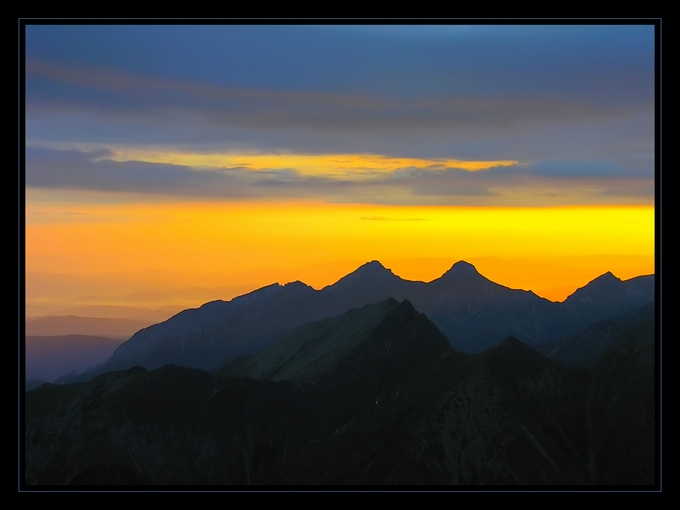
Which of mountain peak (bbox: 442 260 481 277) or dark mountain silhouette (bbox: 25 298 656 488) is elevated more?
mountain peak (bbox: 442 260 481 277)

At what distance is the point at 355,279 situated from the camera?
319 feet

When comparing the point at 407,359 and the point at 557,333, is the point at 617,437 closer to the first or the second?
the point at 407,359

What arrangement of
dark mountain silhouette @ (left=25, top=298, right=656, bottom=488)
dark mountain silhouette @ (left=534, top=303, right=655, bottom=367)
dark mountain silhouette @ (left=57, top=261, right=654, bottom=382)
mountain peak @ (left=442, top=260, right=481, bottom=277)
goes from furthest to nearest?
mountain peak @ (left=442, top=260, right=481, bottom=277), dark mountain silhouette @ (left=57, top=261, right=654, bottom=382), dark mountain silhouette @ (left=534, top=303, right=655, bottom=367), dark mountain silhouette @ (left=25, top=298, right=656, bottom=488)

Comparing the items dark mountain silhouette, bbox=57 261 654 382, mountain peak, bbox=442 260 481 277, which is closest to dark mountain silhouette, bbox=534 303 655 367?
dark mountain silhouette, bbox=57 261 654 382

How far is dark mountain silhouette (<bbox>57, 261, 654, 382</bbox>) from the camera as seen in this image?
92312 millimetres

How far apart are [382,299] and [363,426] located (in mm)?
37348

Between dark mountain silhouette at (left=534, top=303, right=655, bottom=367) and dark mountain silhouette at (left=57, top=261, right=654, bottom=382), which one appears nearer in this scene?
dark mountain silhouette at (left=534, top=303, right=655, bottom=367)

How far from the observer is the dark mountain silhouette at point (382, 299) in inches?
3634

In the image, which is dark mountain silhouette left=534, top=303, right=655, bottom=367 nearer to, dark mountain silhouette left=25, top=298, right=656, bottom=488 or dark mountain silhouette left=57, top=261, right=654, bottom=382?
dark mountain silhouette left=25, top=298, right=656, bottom=488

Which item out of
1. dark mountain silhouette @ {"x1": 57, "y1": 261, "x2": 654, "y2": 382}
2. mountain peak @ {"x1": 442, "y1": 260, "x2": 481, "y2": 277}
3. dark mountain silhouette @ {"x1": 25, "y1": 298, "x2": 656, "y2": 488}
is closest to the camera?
dark mountain silhouette @ {"x1": 25, "y1": 298, "x2": 656, "y2": 488}

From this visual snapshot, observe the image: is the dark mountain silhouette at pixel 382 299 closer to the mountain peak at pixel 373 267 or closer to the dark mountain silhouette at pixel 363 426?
the mountain peak at pixel 373 267

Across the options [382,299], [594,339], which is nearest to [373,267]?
[382,299]

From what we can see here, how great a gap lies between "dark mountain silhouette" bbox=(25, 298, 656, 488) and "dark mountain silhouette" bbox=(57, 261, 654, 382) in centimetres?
3001

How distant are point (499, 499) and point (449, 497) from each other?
3.71 ft
